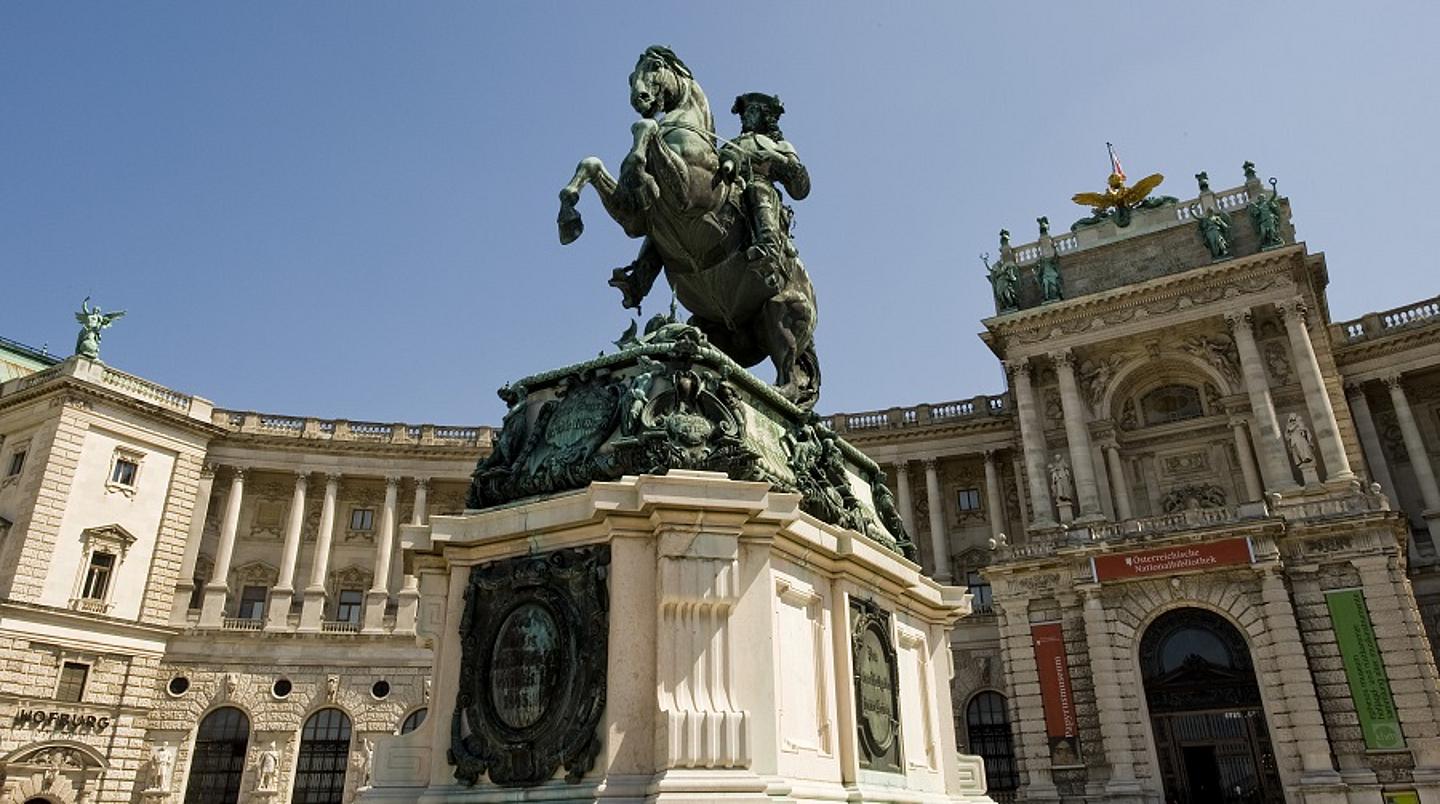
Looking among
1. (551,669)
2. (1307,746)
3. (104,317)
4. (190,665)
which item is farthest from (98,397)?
(1307,746)

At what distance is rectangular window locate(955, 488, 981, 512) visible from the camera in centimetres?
4397

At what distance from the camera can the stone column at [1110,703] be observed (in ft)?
95.3

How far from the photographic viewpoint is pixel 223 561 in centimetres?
3956

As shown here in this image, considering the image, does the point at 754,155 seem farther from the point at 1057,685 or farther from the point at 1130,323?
the point at 1130,323

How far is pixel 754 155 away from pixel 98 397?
37103 millimetres

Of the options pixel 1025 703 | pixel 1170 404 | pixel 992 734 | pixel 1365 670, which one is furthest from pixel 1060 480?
pixel 1365 670

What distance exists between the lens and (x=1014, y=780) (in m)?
37.0

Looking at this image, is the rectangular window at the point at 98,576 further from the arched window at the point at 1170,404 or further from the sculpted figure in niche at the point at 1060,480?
the arched window at the point at 1170,404

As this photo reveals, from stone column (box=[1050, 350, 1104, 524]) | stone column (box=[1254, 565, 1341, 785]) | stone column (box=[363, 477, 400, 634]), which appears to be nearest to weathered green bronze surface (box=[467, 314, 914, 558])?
stone column (box=[1254, 565, 1341, 785])

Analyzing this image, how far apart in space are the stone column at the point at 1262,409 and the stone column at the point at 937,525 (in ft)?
42.4

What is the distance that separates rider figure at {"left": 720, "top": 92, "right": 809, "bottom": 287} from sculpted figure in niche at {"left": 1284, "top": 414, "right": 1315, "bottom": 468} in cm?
3095

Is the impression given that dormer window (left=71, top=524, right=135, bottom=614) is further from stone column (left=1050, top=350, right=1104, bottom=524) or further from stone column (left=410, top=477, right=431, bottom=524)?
stone column (left=1050, top=350, right=1104, bottom=524)

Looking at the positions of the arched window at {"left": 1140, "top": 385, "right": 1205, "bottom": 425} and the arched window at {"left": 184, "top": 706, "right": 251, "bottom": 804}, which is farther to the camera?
the arched window at {"left": 1140, "top": 385, "right": 1205, "bottom": 425}

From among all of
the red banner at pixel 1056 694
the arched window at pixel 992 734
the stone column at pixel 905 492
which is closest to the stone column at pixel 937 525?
the stone column at pixel 905 492
